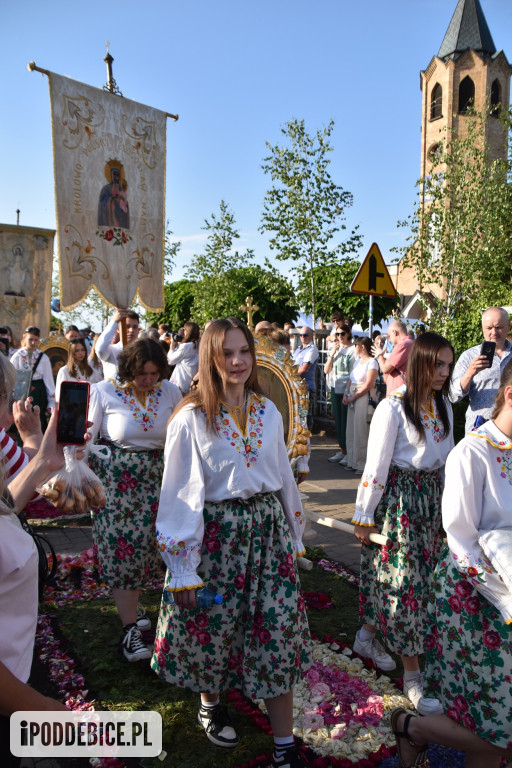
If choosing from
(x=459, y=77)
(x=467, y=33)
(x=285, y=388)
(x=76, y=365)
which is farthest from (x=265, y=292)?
(x=467, y=33)

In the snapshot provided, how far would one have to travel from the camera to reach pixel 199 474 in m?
2.59

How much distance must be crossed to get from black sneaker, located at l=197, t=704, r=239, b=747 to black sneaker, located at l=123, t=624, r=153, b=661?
0.75m

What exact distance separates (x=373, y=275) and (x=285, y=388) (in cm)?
337

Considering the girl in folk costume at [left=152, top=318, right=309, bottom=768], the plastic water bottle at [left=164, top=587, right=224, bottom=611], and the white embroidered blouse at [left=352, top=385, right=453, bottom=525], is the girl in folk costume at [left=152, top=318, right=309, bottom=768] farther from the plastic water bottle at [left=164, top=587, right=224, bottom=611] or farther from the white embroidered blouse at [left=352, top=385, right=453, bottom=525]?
the white embroidered blouse at [left=352, top=385, right=453, bottom=525]

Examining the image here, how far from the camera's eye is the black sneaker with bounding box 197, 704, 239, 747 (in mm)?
2805

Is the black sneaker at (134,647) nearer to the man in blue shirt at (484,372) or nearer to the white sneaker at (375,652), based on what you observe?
the white sneaker at (375,652)

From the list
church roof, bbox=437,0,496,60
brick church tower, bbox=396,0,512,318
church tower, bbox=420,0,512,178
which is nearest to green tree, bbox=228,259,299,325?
brick church tower, bbox=396,0,512,318

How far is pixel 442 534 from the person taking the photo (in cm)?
340

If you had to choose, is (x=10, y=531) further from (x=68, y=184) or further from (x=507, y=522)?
(x=68, y=184)

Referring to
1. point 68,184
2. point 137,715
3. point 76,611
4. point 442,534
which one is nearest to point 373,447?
point 442,534

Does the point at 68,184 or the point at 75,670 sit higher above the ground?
the point at 68,184

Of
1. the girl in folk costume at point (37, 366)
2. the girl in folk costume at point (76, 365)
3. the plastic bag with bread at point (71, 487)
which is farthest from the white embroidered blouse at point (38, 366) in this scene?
the plastic bag with bread at point (71, 487)

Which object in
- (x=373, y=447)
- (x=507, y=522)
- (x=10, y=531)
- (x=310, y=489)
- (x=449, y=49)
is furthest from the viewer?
(x=449, y=49)

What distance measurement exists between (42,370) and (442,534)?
6.98m
